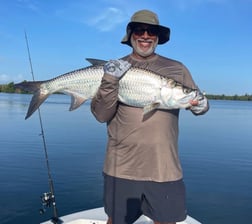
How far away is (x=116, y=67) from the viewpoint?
3625mm

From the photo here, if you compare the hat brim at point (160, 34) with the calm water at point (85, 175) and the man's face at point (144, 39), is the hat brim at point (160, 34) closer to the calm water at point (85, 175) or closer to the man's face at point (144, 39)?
the man's face at point (144, 39)

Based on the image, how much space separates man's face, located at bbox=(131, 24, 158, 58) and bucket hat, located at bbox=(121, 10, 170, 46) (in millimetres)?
58

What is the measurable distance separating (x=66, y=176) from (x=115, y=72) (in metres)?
7.93

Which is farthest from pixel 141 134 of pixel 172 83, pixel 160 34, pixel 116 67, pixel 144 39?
pixel 160 34

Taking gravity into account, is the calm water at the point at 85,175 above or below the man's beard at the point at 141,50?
below

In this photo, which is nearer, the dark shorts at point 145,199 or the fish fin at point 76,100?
the dark shorts at point 145,199

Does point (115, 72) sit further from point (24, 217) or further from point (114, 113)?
point (24, 217)

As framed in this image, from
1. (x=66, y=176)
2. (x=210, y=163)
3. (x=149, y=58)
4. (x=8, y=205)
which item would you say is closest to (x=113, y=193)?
(x=149, y=58)

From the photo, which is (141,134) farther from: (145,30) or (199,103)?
(145,30)

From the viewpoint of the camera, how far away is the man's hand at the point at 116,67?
142 inches

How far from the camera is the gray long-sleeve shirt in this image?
146 inches

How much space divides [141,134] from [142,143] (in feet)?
0.31

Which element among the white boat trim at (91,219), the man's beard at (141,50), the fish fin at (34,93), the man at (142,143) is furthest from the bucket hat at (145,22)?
the white boat trim at (91,219)

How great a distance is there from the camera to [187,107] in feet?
12.3
